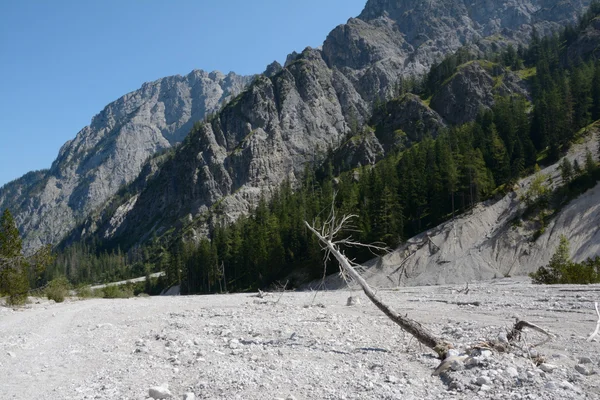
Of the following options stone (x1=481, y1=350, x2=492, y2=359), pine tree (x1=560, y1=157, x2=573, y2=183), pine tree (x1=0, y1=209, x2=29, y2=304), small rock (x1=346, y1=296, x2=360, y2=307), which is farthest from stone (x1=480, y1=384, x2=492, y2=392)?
pine tree (x1=560, y1=157, x2=573, y2=183)

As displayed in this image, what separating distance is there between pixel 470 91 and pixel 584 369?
169m

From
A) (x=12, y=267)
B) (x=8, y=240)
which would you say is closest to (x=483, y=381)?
(x=12, y=267)

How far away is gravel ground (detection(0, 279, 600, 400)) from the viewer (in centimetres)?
756

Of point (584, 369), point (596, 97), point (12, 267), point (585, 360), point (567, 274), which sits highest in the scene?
point (596, 97)

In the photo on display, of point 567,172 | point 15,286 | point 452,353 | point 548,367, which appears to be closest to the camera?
point 548,367

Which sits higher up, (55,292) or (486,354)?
(486,354)

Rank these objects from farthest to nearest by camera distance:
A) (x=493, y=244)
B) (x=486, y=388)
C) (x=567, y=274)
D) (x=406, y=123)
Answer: (x=406, y=123) < (x=493, y=244) < (x=567, y=274) < (x=486, y=388)

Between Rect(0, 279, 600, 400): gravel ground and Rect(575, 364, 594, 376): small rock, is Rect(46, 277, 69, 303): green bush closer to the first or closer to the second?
Rect(0, 279, 600, 400): gravel ground

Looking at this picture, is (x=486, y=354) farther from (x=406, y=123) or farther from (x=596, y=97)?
(x=406, y=123)

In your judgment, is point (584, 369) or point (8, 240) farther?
point (8, 240)

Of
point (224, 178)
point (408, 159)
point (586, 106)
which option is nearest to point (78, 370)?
point (408, 159)

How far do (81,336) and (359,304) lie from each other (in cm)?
1520

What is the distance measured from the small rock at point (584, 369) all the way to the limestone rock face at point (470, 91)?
161369 millimetres

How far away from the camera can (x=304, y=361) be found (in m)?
10.1
